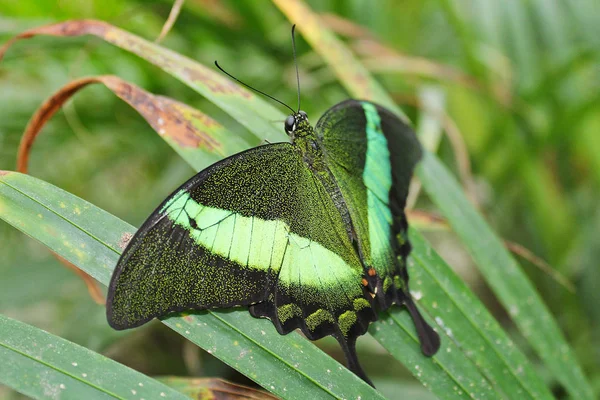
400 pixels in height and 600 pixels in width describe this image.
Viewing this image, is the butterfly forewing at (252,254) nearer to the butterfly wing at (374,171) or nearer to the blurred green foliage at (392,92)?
the butterfly wing at (374,171)

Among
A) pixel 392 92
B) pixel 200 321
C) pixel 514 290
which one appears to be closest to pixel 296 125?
pixel 200 321

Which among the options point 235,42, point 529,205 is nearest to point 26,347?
point 235,42

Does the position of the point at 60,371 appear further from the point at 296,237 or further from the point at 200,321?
the point at 296,237

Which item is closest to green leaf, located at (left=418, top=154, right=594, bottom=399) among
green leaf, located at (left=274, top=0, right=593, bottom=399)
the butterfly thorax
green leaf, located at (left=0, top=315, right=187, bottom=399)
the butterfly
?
green leaf, located at (left=274, top=0, right=593, bottom=399)

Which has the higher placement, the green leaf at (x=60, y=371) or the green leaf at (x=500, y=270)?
the green leaf at (x=500, y=270)

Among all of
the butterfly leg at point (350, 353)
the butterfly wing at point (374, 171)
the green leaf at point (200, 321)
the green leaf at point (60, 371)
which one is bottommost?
the green leaf at point (60, 371)

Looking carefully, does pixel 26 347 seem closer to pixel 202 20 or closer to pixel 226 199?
pixel 226 199

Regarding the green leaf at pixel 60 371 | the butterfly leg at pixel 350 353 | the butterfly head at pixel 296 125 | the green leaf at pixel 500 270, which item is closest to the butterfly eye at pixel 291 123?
the butterfly head at pixel 296 125

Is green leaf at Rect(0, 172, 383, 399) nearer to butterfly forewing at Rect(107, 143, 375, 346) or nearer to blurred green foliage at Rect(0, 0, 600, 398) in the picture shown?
butterfly forewing at Rect(107, 143, 375, 346)
